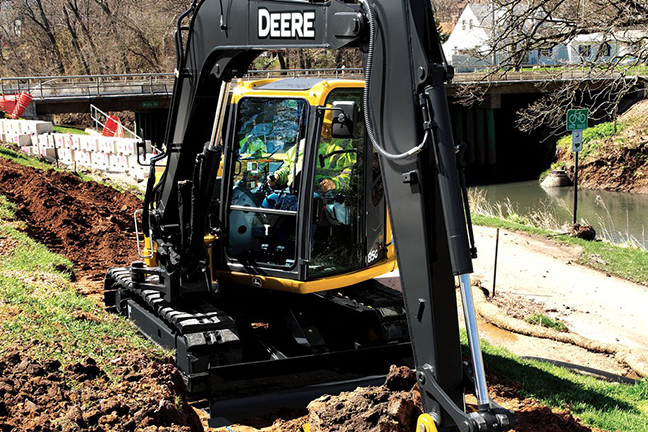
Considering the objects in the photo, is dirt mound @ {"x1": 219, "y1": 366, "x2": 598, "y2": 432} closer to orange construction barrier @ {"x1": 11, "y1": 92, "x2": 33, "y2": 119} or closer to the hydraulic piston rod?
the hydraulic piston rod

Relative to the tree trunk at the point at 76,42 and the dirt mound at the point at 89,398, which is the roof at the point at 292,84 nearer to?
the dirt mound at the point at 89,398

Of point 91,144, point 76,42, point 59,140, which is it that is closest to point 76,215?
point 91,144

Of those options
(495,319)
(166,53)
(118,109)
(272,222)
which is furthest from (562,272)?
(166,53)

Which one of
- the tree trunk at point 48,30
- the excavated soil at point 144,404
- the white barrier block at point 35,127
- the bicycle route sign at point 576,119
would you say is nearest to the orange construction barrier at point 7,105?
the white barrier block at point 35,127

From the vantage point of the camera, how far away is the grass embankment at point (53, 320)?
6.66 m

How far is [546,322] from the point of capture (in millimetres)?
11422

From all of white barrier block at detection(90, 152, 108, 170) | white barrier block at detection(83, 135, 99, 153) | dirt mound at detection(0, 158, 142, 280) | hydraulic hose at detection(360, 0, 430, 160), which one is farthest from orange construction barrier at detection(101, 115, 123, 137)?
hydraulic hose at detection(360, 0, 430, 160)

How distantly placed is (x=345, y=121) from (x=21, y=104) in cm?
3272

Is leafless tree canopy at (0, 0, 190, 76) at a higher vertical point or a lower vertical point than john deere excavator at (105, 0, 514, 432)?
higher

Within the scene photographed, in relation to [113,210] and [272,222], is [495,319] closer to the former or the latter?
[272,222]

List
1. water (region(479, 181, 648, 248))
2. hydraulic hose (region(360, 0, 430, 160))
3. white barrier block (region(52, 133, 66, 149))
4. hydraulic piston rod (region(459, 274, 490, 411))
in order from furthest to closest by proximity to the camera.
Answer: white barrier block (region(52, 133, 66, 149)) → water (region(479, 181, 648, 248)) → hydraulic hose (region(360, 0, 430, 160)) → hydraulic piston rod (region(459, 274, 490, 411))

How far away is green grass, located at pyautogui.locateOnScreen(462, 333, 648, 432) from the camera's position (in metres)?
7.07

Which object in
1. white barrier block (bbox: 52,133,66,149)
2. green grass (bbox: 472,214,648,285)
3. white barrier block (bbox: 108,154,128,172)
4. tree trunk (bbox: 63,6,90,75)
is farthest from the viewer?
tree trunk (bbox: 63,6,90,75)

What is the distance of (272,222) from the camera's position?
7285 mm
